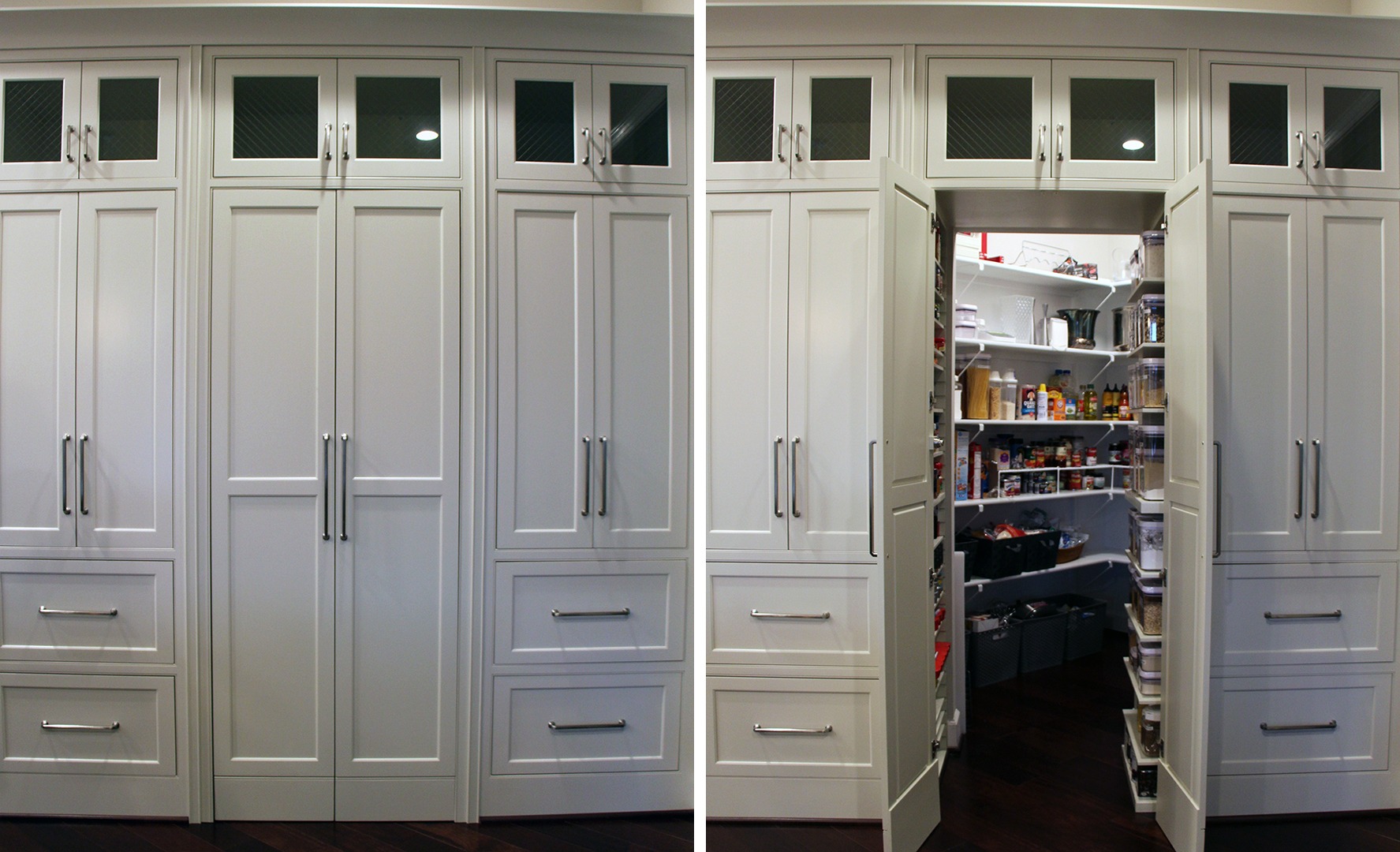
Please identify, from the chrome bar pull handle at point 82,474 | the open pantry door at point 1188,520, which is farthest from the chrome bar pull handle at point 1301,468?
the chrome bar pull handle at point 82,474

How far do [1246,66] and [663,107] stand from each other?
95 centimetres

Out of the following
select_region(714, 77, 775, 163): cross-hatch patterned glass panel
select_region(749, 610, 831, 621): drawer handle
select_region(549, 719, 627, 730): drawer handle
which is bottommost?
select_region(549, 719, 627, 730): drawer handle

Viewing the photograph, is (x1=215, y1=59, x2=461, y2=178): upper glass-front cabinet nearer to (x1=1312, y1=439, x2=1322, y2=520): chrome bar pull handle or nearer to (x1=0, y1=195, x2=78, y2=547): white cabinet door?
(x1=0, y1=195, x2=78, y2=547): white cabinet door

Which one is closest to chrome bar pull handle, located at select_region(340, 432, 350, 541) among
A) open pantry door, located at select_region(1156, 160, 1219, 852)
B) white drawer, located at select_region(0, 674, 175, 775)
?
white drawer, located at select_region(0, 674, 175, 775)

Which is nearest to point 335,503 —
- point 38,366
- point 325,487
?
point 325,487

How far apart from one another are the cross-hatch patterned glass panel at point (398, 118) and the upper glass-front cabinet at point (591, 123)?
4.7 inches

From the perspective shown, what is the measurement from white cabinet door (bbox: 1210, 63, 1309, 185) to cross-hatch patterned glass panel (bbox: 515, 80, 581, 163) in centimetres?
108

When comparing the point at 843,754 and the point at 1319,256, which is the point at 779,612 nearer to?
the point at 843,754

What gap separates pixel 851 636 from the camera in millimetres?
1106

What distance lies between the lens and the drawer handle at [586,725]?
1340mm

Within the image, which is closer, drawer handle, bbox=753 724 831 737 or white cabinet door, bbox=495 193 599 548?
drawer handle, bbox=753 724 831 737

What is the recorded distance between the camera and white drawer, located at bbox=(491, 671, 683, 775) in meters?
1.33

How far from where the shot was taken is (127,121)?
123 centimetres

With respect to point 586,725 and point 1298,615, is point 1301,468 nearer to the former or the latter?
point 1298,615
